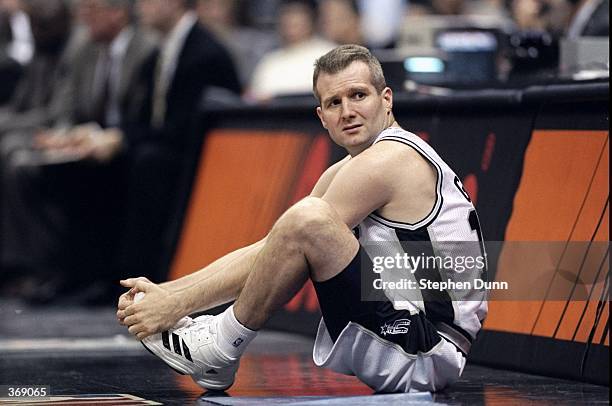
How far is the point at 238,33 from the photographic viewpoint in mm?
15188

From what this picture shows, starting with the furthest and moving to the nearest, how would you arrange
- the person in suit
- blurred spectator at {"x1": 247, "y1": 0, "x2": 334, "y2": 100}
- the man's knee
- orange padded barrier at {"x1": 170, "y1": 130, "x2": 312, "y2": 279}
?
blurred spectator at {"x1": 247, "y1": 0, "x2": 334, "y2": 100} < the person in suit < orange padded barrier at {"x1": 170, "y1": 130, "x2": 312, "y2": 279} < the man's knee

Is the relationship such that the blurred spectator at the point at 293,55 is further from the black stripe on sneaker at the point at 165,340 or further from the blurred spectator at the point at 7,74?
the black stripe on sneaker at the point at 165,340

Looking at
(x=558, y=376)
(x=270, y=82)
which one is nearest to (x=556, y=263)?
(x=558, y=376)

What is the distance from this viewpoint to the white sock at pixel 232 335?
237 inches

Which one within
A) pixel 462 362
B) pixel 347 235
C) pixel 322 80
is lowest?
pixel 462 362

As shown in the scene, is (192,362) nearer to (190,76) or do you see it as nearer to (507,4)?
(190,76)

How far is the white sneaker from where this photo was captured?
6.14 meters

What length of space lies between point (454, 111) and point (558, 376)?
83.5 inches

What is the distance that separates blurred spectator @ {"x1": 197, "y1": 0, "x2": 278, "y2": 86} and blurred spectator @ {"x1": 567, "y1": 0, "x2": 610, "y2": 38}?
228 inches

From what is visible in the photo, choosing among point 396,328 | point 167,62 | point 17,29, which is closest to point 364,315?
point 396,328

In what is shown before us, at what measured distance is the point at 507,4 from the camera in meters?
14.9

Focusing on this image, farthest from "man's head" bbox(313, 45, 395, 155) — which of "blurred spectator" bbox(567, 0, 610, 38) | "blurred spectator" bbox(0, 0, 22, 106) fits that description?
"blurred spectator" bbox(0, 0, 22, 106)

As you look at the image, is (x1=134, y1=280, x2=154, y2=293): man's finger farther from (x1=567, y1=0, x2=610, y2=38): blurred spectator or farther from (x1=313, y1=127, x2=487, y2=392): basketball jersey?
(x1=567, y1=0, x2=610, y2=38): blurred spectator

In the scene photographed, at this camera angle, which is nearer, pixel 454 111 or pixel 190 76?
pixel 454 111
